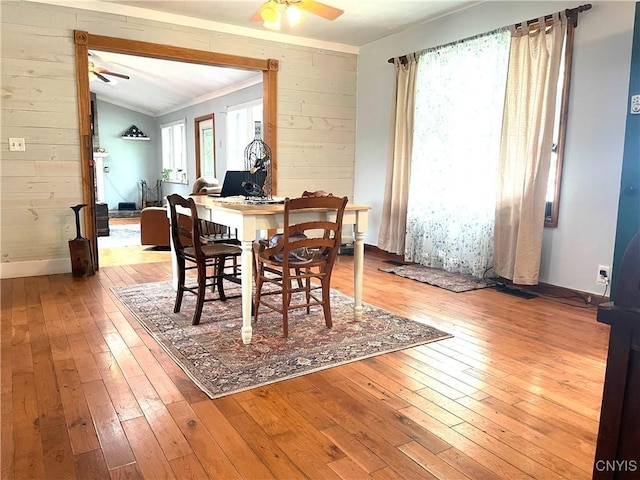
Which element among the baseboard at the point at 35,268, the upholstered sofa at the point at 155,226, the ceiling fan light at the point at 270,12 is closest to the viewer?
the ceiling fan light at the point at 270,12

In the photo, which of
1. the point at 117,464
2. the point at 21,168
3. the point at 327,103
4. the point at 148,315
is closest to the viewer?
the point at 117,464

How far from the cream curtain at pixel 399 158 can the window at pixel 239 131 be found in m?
2.94

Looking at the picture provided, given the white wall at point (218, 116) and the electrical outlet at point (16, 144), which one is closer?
the electrical outlet at point (16, 144)

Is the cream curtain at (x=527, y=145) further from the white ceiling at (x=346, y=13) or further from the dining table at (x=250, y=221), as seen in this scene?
the dining table at (x=250, y=221)

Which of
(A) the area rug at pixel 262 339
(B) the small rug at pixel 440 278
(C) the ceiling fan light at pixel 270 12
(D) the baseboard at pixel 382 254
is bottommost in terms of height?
(A) the area rug at pixel 262 339

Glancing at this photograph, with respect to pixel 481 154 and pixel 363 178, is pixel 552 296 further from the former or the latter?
pixel 363 178

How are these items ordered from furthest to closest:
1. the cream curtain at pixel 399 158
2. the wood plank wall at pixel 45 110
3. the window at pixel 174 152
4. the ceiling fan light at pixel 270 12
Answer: the window at pixel 174 152
the cream curtain at pixel 399 158
the wood plank wall at pixel 45 110
the ceiling fan light at pixel 270 12

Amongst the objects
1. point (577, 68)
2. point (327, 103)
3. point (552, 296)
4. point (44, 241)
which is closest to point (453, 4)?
point (577, 68)

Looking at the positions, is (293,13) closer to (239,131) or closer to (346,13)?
(346,13)

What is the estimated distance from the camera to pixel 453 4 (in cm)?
450

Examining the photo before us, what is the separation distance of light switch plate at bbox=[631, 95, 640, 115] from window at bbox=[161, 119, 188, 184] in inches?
331

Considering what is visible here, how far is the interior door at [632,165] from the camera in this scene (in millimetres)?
3324

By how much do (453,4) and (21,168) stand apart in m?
4.21

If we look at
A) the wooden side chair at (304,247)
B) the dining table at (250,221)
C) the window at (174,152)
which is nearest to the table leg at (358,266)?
the dining table at (250,221)
